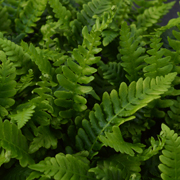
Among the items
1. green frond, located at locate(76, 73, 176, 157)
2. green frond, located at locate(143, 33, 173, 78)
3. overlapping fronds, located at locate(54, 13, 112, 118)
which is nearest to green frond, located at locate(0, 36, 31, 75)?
overlapping fronds, located at locate(54, 13, 112, 118)

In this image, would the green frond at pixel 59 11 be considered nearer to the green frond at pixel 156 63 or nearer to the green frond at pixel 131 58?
the green frond at pixel 131 58

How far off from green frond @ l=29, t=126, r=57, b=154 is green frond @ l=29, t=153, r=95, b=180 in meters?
0.07

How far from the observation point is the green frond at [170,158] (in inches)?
23.8

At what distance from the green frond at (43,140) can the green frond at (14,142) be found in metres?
0.02

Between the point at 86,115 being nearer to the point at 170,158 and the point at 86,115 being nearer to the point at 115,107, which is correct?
the point at 115,107

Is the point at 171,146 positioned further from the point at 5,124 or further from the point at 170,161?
the point at 5,124

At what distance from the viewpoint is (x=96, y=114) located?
2.33 feet

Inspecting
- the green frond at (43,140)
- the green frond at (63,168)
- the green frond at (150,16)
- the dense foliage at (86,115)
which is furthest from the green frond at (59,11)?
the green frond at (63,168)

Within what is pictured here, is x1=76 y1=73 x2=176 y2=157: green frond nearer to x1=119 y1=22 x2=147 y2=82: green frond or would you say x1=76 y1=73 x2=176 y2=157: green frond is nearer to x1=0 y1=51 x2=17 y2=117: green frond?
x1=119 y1=22 x2=147 y2=82: green frond

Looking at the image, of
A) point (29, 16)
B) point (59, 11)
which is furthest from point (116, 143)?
point (29, 16)

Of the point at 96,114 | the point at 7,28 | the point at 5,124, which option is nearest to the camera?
the point at 5,124

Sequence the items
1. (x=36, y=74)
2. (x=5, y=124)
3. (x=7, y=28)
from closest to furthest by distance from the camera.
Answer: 1. (x=5, y=124)
2. (x=36, y=74)
3. (x=7, y=28)

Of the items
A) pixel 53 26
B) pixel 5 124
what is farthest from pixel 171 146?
pixel 53 26

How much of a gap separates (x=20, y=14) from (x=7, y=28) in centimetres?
8
